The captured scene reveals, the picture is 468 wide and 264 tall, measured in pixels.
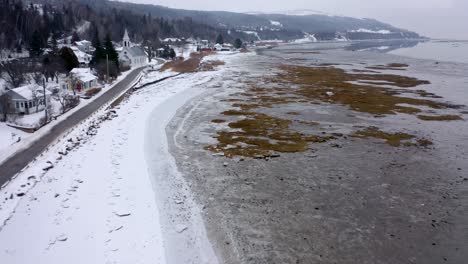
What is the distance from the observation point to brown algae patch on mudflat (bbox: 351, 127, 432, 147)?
76.2 feet

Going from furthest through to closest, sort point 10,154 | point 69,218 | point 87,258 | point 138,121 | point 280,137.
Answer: point 138,121 → point 280,137 → point 10,154 → point 69,218 → point 87,258

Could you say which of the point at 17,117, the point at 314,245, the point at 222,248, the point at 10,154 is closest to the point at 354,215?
the point at 314,245

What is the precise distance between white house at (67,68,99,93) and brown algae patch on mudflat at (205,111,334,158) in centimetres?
2416

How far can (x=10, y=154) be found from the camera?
20.5 metres

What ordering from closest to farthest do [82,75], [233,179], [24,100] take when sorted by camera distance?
[233,179]
[24,100]
[82,75]

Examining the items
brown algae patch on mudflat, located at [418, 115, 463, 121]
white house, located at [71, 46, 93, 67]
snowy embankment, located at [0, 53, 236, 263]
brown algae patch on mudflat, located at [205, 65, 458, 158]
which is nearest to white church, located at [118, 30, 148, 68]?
white house, located at [71, 46, 93, 67]

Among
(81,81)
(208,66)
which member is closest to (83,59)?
(208,66)

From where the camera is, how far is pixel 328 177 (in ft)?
58.7

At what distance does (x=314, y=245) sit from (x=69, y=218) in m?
9.11

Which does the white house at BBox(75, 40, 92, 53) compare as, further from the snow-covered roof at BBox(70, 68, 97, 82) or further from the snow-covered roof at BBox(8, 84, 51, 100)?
the snow-covered roof at BBox(8, 84, 51, 100)

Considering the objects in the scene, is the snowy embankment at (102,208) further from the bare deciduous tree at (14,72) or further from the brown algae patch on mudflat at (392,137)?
the bare deciduous tree at (14,72)

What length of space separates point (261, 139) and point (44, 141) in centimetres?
1390

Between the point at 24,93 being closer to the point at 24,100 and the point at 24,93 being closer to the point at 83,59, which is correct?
the point at 24,100

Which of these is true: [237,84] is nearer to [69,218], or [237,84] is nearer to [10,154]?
[10,154]
